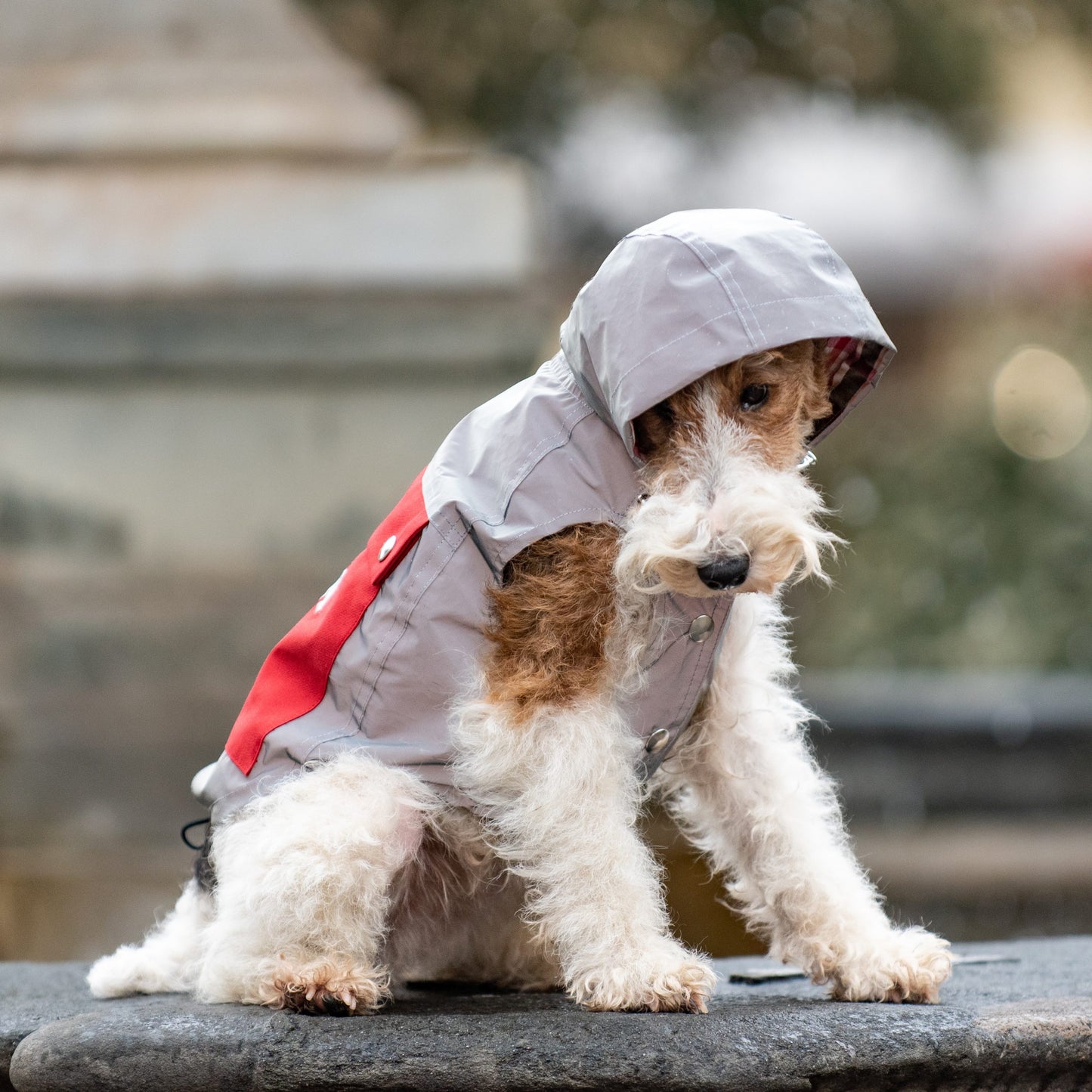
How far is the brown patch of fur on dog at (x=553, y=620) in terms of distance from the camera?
9.12 feet

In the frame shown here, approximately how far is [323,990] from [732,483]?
1.33 meters

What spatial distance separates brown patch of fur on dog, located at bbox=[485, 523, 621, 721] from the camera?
9.12 ft

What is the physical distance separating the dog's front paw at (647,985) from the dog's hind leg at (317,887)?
459 mm

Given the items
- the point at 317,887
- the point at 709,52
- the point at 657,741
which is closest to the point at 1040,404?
the point at 709,52

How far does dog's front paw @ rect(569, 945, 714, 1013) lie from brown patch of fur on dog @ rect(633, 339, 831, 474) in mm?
1001

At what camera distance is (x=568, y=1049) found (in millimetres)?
2607

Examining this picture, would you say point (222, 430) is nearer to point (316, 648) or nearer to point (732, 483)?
point (316, 648)

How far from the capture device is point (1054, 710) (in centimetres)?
697

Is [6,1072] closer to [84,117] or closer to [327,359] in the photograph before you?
[327,359]

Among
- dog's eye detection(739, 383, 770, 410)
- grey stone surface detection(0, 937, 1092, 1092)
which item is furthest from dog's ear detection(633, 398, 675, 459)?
grey stone surface detection(0, 937, 1092, 1092)

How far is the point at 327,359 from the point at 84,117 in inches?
60.9

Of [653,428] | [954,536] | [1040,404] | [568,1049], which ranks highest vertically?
→ [1040,404]

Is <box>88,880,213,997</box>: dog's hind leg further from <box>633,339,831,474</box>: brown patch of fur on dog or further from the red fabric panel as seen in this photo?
<box>633,339,831,474</box>: brown patch of fur on dog

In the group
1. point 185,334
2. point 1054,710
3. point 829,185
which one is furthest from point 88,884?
point 829,185
